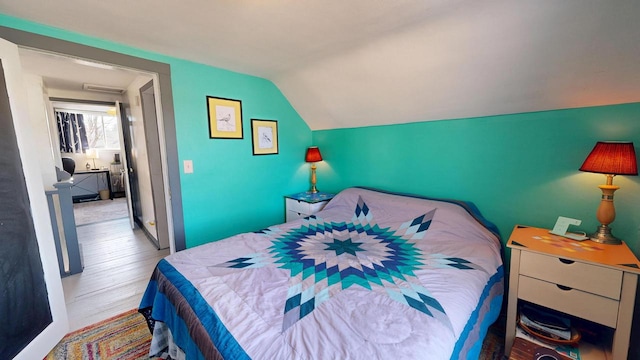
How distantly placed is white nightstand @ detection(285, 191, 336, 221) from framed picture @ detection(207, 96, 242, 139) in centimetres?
99

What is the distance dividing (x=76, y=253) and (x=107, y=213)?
2776 millimetres

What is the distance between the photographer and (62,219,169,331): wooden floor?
6.66 feet

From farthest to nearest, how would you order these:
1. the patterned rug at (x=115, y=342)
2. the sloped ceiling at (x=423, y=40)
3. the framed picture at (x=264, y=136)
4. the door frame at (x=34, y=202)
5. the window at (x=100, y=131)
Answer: the window at (x=100, y=131) < the framed picture at (x=264, y=136) < the patterned rug at (x=115, y=342) < the door frame at (x=34, y=202) < the sloped ceiling at (x=423, y=40)

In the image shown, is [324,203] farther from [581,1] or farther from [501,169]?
[581,1]

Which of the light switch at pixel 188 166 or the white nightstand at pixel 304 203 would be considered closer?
the light switch at pixel 188 166

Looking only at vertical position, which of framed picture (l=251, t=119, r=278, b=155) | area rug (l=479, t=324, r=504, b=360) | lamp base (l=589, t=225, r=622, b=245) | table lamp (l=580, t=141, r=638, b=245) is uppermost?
framed picture (l=251, t=119, r=278, b=155)

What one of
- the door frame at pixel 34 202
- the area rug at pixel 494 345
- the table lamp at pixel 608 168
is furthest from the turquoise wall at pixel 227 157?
the table lamp at pixel 608 168

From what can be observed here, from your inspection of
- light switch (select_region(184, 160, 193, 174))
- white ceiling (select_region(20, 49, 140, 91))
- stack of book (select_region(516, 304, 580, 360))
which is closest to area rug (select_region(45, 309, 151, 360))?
light switch (select_region(184, 160, 193, 174))

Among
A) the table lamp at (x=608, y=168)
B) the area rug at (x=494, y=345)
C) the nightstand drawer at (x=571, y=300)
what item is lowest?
the area rug at (x=494, y=345)

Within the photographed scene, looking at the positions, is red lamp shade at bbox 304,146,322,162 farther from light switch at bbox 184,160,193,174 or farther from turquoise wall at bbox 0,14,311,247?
light switch at bbox 184,160,193,174

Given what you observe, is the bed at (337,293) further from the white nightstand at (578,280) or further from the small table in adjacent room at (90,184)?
the small table in adjacent room at (90,184)

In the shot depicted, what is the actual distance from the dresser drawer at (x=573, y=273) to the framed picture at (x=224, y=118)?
2.58 m

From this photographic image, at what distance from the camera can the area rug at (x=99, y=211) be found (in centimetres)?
446

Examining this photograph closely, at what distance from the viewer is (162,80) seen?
2.11 m
